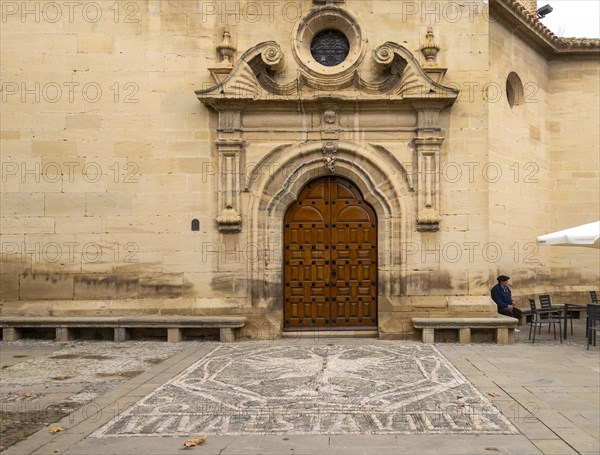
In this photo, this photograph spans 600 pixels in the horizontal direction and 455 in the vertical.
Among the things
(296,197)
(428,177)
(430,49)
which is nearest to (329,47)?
(430,49)

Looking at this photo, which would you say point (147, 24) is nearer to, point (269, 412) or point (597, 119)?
point (269, 412)

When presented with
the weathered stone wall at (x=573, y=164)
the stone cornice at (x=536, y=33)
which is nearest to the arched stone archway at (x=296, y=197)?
the stone cornice at (x=536, y=33)

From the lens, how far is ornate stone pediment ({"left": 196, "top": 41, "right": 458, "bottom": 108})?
11266 millimetres

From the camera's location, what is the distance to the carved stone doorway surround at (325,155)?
37.6 ft

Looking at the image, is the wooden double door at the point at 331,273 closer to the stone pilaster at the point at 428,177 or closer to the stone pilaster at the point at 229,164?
the stone pilaster at the point at 428,177

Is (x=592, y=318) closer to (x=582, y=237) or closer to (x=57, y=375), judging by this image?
(x=582, y=237)

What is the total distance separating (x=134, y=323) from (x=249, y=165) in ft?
12.0

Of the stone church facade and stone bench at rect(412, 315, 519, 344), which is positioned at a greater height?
the stone church facade

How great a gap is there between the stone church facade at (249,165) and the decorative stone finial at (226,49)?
3 cm

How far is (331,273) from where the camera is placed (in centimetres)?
1177

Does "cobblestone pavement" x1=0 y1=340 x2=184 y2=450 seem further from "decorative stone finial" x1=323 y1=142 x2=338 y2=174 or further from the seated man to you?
the seated man

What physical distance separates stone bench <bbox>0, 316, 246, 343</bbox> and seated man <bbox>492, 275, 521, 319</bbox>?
5047mm

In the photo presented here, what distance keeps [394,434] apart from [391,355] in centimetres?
417

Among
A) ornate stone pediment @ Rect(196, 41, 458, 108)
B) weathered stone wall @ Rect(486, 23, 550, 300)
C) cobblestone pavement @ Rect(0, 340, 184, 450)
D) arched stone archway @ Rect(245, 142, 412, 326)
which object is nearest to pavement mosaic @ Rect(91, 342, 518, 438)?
cobblestone pavement @ Rect(0, 340, 184, 450)
